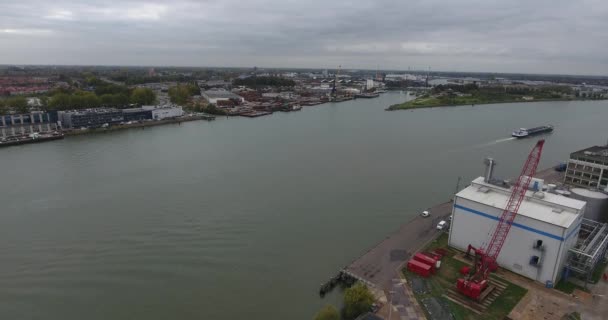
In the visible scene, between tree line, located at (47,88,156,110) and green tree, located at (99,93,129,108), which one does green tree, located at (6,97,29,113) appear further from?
green tree, located at (99,93,129,108)

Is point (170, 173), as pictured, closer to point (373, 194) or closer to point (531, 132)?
point (373, 194)

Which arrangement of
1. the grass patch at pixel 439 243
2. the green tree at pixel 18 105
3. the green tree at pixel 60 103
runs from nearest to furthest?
the grass patch at pixel 439 243 → the green tree at pixel 18 105 → the green tree at pixel 60 103

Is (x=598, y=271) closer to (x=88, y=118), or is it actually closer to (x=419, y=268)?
(x=419, y=268)

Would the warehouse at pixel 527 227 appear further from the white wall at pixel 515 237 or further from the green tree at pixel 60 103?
the green tree at pixel 60 103

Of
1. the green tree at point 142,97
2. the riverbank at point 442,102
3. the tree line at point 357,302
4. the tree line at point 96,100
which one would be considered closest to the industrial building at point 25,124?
the tree line at point 96,100

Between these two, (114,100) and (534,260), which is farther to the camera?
(114,100)

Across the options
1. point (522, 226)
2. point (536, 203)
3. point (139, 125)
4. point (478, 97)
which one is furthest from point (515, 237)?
point (478, 97)
